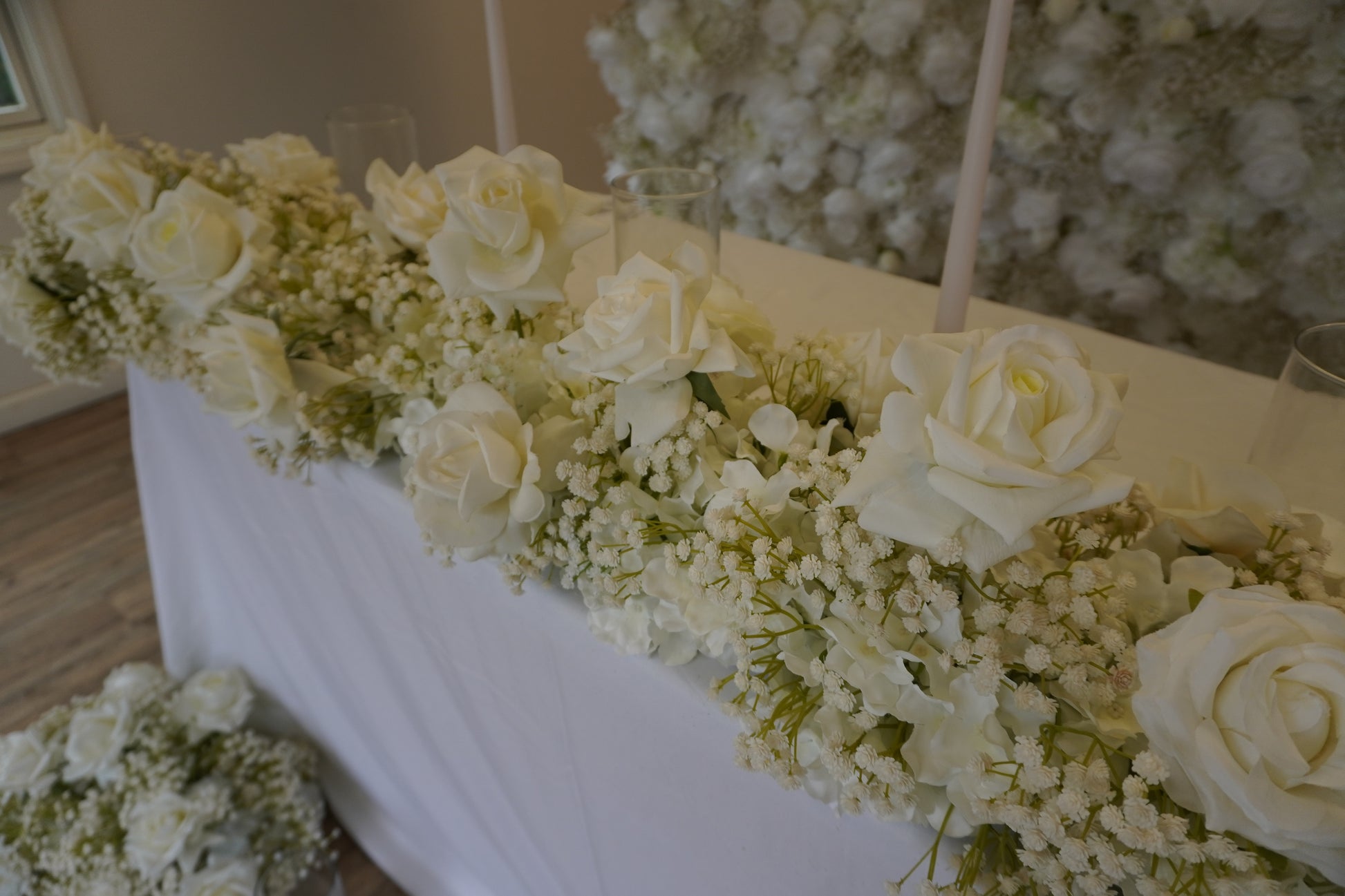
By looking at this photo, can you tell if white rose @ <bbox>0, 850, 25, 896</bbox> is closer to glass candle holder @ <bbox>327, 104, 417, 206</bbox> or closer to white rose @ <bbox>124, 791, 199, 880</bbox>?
white rose @ <bbox>124, 791, 199, 880</bbox>

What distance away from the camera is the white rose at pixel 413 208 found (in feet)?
2.19

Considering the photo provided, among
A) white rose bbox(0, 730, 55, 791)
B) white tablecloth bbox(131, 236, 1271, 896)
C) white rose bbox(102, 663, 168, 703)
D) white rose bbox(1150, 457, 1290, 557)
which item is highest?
white rose bbox(1150, 457, 1290, 557)

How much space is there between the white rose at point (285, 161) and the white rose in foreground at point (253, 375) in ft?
0.96

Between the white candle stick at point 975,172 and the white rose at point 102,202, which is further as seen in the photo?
the white rose at point 102,202

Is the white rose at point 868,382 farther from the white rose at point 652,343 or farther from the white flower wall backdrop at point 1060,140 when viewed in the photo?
the white flower wall backdrop at point 1060,140

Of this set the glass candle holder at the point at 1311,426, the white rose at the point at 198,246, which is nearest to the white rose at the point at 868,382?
the glass candle holder at the point at 1311,426

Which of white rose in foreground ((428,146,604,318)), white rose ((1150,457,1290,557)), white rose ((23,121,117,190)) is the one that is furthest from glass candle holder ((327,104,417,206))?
white rose ((1150,457,1290,557))

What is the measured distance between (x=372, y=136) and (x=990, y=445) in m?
1.02

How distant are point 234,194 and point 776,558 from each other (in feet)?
2.37

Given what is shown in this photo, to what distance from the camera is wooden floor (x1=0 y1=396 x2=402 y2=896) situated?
1.64m

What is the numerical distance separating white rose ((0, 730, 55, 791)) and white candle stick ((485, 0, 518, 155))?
3.72 ft

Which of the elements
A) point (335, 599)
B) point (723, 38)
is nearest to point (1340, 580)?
point (335, 599)

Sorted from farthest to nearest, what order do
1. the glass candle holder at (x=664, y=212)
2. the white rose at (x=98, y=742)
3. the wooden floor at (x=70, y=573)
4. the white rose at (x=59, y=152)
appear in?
the wooden floor at (x=70, y=573) < the white rose at (x=98, y=742) < the white rose at (x=59, y=152) < the glass candle holder at (x=664, y=212)

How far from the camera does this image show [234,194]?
0.81 m
